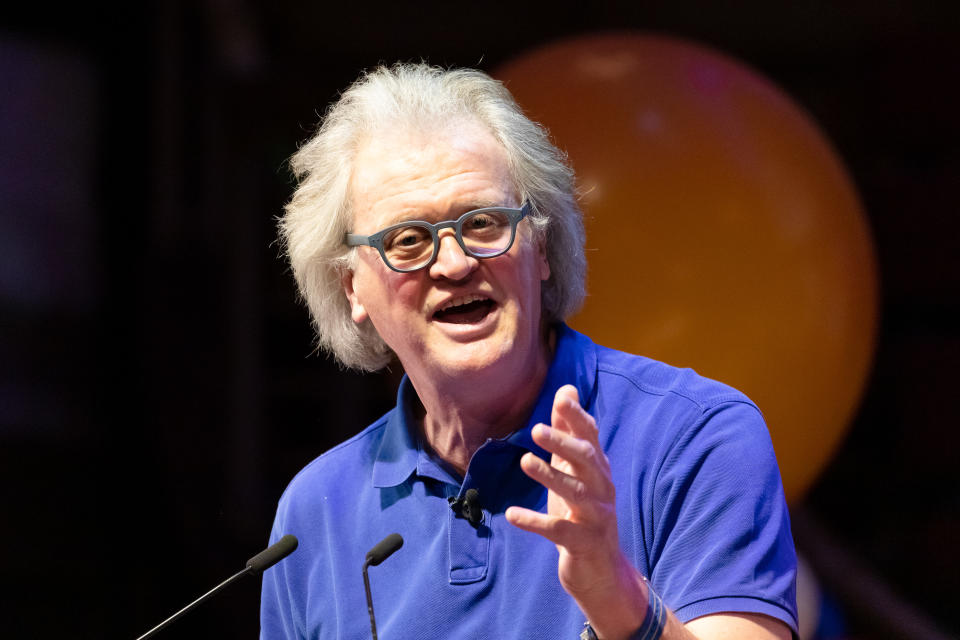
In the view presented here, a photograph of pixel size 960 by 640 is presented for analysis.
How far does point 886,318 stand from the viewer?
139 inches

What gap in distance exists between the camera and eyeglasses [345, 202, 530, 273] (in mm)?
1246

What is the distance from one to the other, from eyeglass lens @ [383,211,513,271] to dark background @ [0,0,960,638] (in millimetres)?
1576

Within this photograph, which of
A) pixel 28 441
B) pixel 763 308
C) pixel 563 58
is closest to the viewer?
pixel 763 308

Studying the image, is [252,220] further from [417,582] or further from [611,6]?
[417,582]

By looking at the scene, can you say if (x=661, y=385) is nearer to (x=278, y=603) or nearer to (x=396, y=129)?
(x=396, y=129)

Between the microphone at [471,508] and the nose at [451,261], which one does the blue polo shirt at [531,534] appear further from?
the nose at [451,261]

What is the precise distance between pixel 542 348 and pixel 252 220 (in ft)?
7.60

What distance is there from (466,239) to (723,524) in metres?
0.46

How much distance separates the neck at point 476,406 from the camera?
4.19 feet

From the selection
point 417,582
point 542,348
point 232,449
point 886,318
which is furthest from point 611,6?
point 417,582

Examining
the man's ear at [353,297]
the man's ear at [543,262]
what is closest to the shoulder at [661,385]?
the man's ear at [543,262]

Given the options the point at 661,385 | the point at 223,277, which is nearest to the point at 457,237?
the point at 661,385

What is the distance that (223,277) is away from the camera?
11.2ft

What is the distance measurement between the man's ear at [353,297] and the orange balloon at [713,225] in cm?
52
